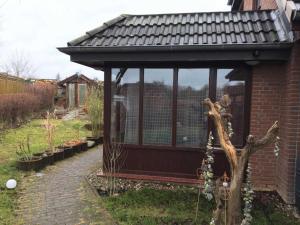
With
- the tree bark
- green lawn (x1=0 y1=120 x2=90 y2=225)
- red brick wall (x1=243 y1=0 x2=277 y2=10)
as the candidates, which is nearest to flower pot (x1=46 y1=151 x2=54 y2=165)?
green lawn (x1=0 y1=120 x2=90 y2=225)

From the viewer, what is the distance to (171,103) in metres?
6.58

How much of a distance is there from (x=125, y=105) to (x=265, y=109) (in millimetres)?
2870

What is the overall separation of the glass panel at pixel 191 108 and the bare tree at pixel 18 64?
123ft

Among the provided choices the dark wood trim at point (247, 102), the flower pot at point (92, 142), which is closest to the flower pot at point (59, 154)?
the flower pot at point (92, 142)

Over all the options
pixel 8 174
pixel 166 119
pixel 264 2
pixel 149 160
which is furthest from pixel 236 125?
pixel 8 174

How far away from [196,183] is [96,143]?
20.2 feet

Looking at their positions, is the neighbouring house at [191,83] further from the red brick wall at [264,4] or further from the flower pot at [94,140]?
the flower pot at [94,140]

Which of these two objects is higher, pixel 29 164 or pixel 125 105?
pixel 125 105

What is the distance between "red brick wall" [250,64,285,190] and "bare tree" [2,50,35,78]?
3840 centimetres

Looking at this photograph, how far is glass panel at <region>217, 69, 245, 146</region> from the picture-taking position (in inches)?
249

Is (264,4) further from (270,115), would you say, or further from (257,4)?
(270,115)

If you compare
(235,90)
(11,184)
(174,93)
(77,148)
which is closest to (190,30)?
(174,93)

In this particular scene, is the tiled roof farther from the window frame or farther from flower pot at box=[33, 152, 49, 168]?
flower pot at box=[33, 152, 49, 168]

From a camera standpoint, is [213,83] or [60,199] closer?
[60,199]
